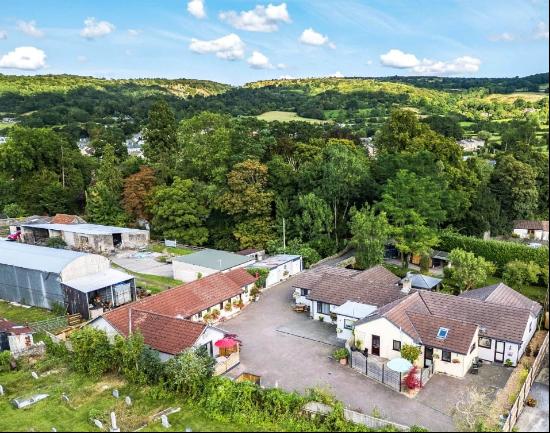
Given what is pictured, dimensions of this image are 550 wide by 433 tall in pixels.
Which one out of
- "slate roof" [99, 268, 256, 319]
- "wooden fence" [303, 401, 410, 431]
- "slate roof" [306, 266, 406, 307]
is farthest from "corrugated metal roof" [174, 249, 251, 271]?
"wooden fence" [303, 401, 410, 431]

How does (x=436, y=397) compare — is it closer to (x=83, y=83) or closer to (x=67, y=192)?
(x=67, y=192)

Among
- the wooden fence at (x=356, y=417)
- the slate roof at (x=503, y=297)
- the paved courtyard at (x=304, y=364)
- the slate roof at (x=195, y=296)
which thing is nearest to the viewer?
the wooden fence at (x=356, y=417)

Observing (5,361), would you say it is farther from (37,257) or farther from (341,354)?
(341,354)

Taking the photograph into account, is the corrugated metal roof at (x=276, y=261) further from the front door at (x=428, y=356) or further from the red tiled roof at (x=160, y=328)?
the front door at (x=428, y=356)

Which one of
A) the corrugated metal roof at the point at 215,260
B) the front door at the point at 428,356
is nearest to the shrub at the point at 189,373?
the front door at the point at 428,356

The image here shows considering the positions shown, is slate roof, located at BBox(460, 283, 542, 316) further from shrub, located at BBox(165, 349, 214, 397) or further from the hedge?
shrub, located at BBox(165, 349, 214, 397)

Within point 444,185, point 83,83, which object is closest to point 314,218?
point 444,185
